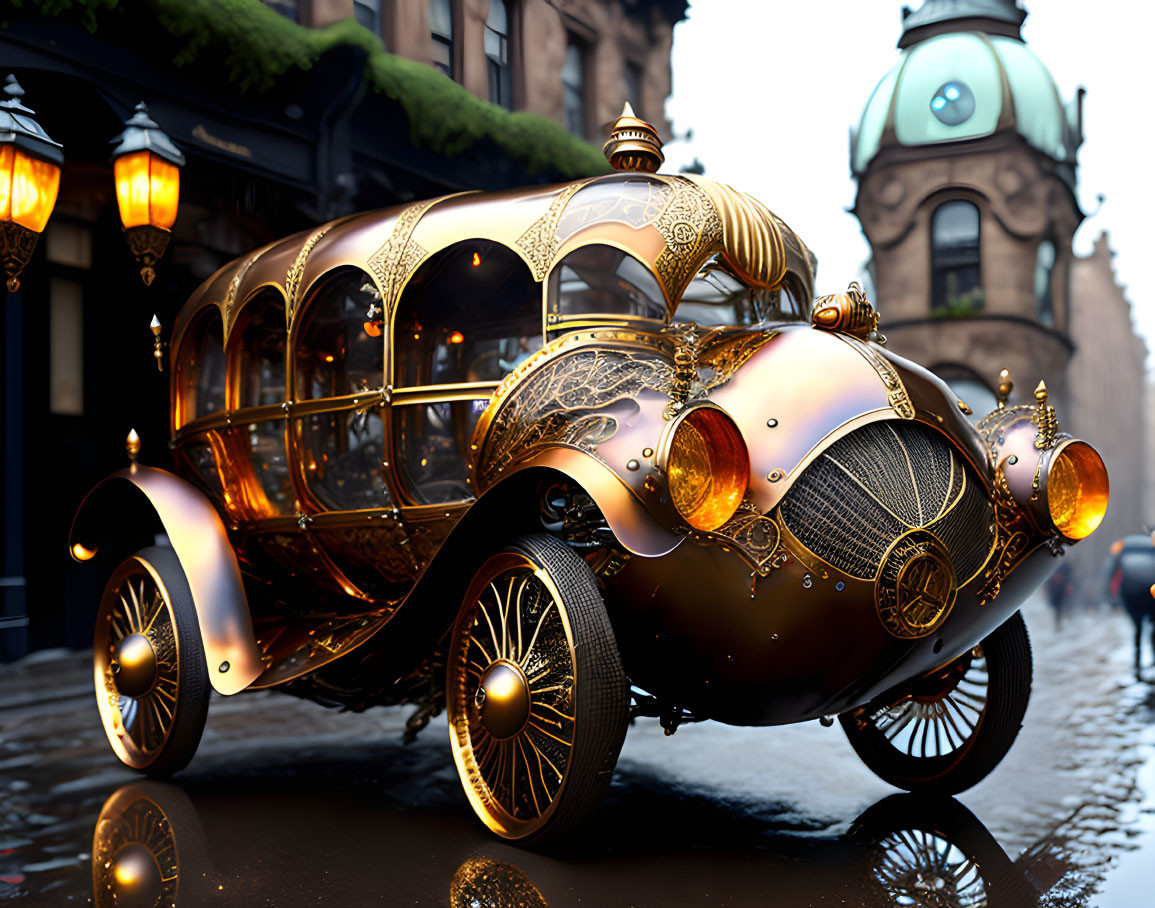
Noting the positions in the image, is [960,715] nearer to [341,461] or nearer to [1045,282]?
[341,461]

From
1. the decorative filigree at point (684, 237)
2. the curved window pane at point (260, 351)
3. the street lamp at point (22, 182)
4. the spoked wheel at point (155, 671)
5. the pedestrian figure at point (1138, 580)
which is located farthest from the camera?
the pedestrian figure at point (1138, 580)

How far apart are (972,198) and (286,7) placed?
48.3 ft

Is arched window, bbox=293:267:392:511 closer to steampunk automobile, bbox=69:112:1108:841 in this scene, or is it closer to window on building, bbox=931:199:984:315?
steampunk automobile, bbox=69:112:1108:841

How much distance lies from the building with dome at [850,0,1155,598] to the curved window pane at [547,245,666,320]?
53.3ft

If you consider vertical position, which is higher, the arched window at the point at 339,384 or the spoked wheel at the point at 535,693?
the arched window at the point at 339,384

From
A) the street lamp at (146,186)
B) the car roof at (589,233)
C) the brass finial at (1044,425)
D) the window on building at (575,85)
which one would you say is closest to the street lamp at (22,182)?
the street lamp at (146,186)

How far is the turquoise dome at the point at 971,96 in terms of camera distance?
19125 mm

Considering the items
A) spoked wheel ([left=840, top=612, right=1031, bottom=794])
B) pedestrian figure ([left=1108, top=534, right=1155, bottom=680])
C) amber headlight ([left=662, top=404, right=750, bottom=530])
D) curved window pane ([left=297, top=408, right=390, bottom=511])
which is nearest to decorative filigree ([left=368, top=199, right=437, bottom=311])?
curved window pane ([left=297, top=408, right=390, bottom=511])

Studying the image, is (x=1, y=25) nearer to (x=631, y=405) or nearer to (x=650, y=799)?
(x=631, y=405)

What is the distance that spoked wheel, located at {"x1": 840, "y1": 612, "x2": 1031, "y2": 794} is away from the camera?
4137mm

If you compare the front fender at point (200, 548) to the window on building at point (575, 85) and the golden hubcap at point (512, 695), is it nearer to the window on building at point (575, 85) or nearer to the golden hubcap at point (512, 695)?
the golden hubcap at point (512, 695)

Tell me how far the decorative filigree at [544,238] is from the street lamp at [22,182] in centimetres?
288

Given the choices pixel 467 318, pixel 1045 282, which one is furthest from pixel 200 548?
pixel 1045 282

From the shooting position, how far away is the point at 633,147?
14.3ft
